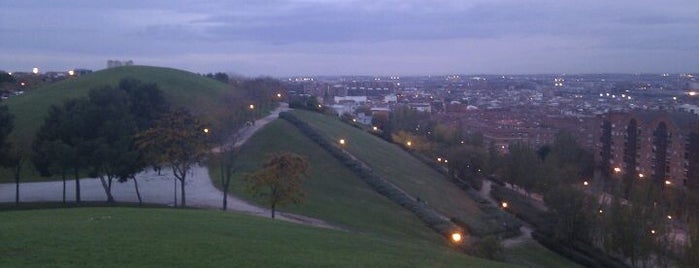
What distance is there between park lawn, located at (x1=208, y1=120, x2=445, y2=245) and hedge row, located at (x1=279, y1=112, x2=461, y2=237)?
401mm

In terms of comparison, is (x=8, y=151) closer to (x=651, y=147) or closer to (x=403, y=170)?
(x=403, y=170)

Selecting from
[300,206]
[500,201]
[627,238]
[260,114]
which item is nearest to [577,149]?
[500,201]

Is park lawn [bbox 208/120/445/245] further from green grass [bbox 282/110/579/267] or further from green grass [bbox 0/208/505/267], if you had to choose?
green grass [bbox 0/208/505/267]

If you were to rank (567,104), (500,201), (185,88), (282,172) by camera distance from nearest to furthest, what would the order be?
(282,172)
(500,201)
(185,88)
(567,104)

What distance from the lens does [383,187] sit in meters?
36.8

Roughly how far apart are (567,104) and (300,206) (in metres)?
65.5

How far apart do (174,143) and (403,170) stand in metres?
19.7

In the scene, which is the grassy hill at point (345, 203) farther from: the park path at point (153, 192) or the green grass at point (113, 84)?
the green grass at point (113, 84)

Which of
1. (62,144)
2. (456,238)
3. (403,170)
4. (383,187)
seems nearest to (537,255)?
(456,238)

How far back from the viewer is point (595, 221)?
30.4m

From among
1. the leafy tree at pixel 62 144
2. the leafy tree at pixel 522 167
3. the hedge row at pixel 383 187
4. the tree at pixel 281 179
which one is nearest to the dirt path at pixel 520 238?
the leafy tree at pixel 522 167

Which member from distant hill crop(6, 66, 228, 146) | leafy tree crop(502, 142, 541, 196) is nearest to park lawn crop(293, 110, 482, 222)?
leafy tree crop(502, 142, 541, 196)

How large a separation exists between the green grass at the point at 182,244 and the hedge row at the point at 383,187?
11.1 m

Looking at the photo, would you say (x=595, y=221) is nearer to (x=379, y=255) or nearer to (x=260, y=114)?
(x=379, y=255)
